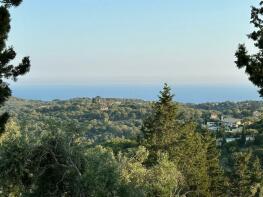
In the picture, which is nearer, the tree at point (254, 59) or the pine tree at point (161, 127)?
the tree at point (254, 59)

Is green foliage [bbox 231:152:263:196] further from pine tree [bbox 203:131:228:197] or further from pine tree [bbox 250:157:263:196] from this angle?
pine tree [bbox 203:131:228:197]

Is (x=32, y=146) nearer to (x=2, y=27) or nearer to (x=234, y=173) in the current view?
(x=2, y=27)

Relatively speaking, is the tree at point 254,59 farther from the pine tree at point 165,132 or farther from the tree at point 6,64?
the pine tree at point 165,132

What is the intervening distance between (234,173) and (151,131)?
22086mm

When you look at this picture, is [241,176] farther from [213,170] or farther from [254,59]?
[254,59]

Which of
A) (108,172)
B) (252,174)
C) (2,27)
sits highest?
(2,27)

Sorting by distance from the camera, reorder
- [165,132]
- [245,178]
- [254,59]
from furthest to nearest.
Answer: [245,178]
[165,132]
[254,59]

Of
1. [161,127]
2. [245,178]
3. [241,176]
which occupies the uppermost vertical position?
[161,127]

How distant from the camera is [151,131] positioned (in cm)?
4841

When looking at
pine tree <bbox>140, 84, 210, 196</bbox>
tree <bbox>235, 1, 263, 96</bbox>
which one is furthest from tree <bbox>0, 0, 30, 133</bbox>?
pine tree <bbox>140, 84, 210, 196</bbox>

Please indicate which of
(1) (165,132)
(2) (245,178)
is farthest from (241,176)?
(1) (165,132)

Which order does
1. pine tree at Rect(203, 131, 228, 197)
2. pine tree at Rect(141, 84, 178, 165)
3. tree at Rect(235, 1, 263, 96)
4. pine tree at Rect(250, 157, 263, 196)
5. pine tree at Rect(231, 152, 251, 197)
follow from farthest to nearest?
pine tree at Rect(250, 157, 263, 196), pine tree at Rect(231, 152, 251, 197), pine tree at Rect(203, 131, 228, 197), pine tree at Rect(141, 84, 178, 165), tree at Rect(235, 1, 263, 96)

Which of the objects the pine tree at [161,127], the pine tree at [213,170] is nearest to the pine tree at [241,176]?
the pine tree at [213,170]

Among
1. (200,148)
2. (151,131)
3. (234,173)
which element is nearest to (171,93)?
(151,131)
